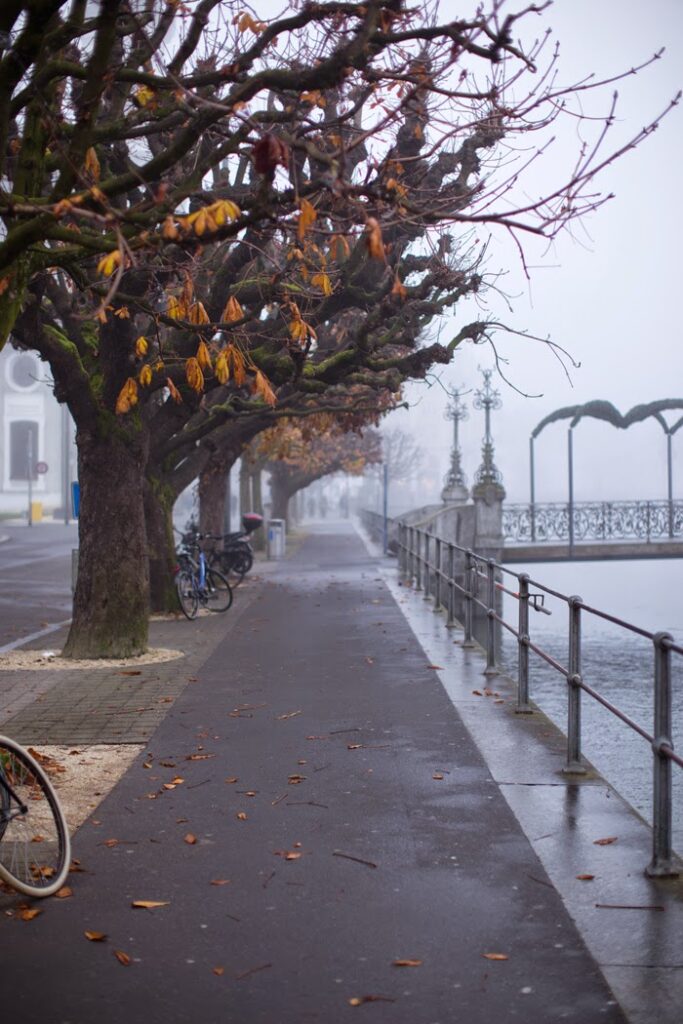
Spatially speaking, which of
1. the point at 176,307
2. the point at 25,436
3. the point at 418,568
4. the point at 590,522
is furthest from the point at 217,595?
the point at 25,436

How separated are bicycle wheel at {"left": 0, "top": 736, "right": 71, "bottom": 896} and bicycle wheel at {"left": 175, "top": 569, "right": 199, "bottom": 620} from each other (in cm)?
1350

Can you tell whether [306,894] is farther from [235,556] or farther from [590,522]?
A: [590,522]

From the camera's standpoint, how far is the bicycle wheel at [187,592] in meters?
19.5

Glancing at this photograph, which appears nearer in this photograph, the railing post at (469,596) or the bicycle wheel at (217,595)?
the railing post at (469,596)

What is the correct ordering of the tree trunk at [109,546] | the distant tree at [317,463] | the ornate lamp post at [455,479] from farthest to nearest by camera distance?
the distant tree at [317,463]
the ornate lamp post at [455,479]
the tree trunk at [109,546]

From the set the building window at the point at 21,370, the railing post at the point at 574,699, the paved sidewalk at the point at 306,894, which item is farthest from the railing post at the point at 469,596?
the building window at the point at 21,370

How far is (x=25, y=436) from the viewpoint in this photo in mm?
81750

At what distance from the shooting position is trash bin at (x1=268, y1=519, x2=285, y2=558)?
40094 millimetres

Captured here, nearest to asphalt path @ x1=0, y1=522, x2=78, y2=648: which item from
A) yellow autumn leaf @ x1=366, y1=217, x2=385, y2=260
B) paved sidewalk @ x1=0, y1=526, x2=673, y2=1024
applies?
paved sidewalk @ x1=0, y1=526, x2=673, y2=1024

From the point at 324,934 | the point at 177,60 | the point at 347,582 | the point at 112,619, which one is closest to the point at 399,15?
the point at 177,60

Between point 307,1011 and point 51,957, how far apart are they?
3.52ft

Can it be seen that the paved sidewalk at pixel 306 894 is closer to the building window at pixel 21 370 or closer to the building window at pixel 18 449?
the building window at pixel 21 370

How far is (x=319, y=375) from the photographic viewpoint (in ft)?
52.0

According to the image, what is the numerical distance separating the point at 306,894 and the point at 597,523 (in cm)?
4326
